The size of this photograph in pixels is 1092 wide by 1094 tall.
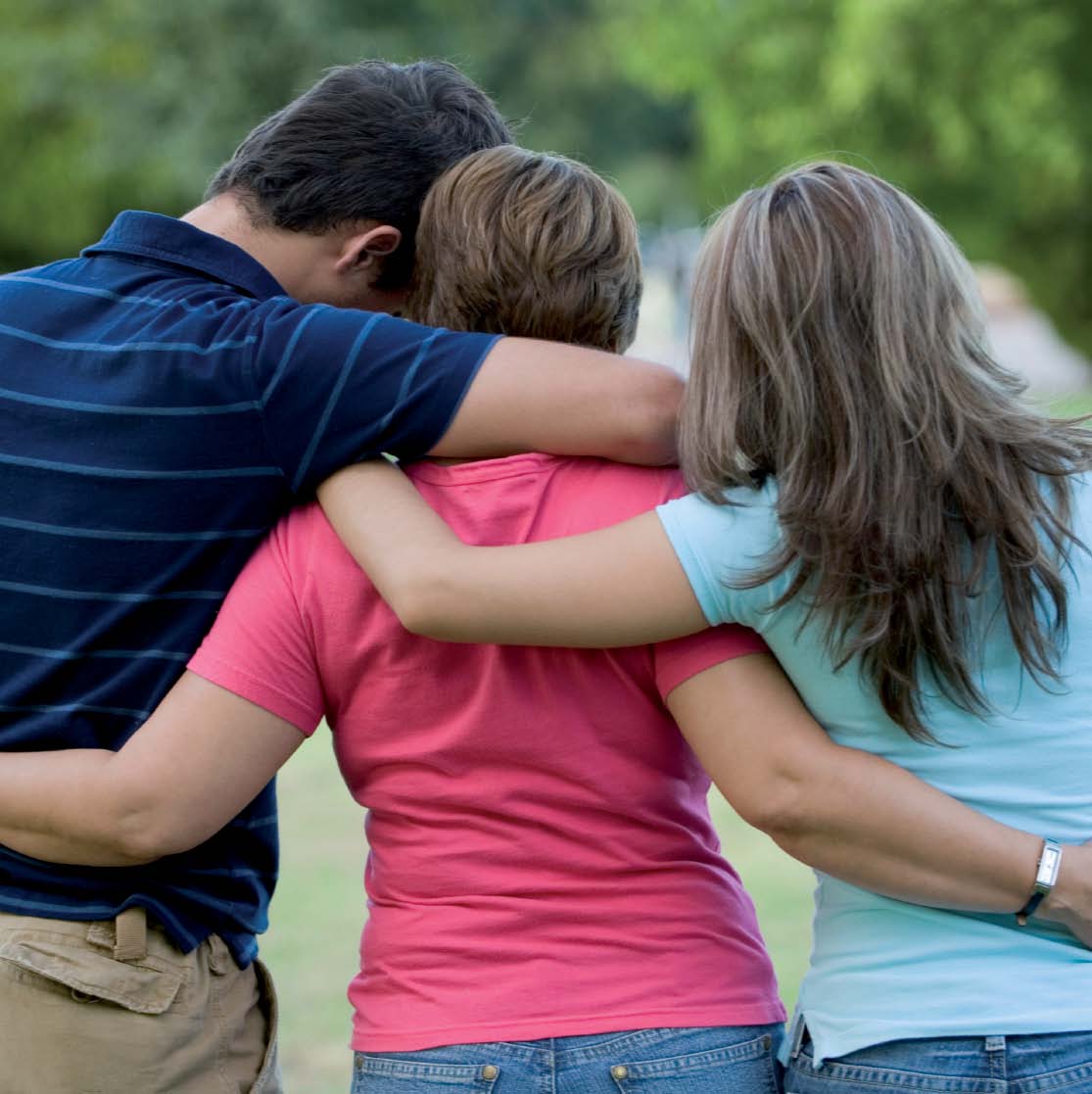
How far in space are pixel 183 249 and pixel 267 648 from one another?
0.57 meters

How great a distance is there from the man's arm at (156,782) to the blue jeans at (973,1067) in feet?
2.47

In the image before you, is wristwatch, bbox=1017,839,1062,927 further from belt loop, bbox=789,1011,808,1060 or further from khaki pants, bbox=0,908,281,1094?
khaki pants, bbox=0,908,281,1094

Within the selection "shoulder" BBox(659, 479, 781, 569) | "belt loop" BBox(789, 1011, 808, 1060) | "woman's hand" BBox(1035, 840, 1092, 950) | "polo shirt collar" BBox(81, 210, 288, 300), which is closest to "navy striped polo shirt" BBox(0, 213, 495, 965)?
"polo shirt collar" BBox(81, 210, 288, 300)

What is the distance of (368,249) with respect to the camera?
7.13 ft

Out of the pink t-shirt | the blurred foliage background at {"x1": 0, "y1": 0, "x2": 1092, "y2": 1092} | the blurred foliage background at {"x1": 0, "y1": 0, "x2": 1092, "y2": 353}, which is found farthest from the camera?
the blurred foliage background at {"x1": 0, "y1": 0, "x2": 1092, "y2": 353}

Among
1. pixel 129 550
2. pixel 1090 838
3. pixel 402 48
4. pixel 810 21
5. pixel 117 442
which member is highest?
pixel 117 442

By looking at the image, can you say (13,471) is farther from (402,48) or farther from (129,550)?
(402,48)

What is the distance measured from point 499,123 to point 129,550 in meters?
0.84

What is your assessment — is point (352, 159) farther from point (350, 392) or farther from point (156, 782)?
point (156, 782)

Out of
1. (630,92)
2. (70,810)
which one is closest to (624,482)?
(70,810)

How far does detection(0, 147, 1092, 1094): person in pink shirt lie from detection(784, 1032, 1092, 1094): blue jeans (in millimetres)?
138

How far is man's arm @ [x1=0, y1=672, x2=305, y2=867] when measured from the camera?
1830mm

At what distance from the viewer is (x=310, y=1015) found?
4699 mm

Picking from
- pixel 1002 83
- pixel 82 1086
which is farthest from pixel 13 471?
pixel 1002 83
